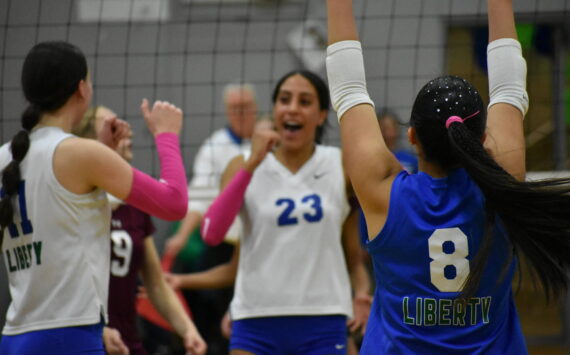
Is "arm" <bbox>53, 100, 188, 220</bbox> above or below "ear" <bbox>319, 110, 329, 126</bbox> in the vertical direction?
below

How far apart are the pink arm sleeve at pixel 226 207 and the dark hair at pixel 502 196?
1471 mm

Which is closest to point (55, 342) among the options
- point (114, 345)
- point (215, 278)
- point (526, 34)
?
point (114, 345)

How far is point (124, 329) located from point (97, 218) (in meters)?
Result: 0.97

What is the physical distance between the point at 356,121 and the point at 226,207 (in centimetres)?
148

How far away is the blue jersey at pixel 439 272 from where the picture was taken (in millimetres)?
2133

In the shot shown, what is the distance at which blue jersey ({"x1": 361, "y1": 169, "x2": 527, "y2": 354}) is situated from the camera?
2.13m

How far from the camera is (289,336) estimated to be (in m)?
3.50

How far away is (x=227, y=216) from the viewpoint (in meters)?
3.59

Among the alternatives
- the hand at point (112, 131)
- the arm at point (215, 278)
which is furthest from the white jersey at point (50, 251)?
the arm at point (215, 278)

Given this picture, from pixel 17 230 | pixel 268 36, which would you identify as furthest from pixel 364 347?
pixel 268 36

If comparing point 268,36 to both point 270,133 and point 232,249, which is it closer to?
point 232,249

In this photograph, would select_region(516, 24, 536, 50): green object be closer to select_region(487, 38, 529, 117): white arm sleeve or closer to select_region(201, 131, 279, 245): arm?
select_region(201, 131, 279, 245): arm

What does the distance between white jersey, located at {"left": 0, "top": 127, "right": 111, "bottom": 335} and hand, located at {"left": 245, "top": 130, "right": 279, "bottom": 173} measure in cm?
93

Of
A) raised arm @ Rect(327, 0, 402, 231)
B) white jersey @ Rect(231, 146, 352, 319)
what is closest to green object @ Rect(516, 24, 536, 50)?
white jersey @ Rect(231, 146, 352, 319)
